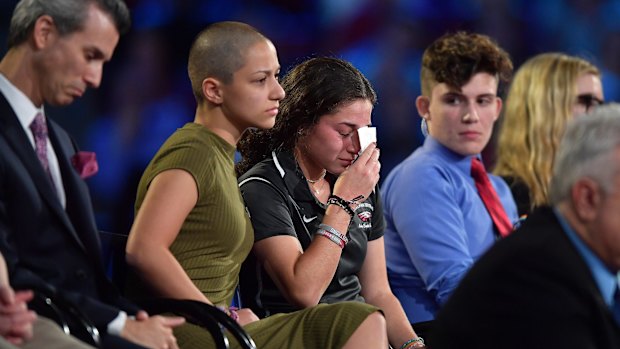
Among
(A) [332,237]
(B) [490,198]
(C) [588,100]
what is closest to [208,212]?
(A) [332,237]

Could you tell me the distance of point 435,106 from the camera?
4.34 metres

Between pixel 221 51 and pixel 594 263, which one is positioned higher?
pixel 221 51

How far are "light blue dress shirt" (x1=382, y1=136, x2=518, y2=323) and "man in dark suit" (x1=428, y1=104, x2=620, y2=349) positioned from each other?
162cm

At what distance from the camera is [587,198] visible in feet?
7.34

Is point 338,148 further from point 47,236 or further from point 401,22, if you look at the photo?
point 401,22

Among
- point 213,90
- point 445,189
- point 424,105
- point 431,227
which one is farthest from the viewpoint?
point 424,105

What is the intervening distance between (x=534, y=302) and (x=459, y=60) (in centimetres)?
225

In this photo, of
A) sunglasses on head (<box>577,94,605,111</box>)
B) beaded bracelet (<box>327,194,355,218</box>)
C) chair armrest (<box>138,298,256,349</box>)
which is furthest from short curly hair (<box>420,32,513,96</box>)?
chair armrest (<box>138,298,256,349</box>)

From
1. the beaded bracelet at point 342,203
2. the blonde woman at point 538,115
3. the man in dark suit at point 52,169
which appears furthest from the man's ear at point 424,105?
the man in dark suit at point 52,169

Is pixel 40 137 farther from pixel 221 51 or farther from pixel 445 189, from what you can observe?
pixel 445 189

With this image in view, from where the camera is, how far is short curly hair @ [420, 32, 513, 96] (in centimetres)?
429

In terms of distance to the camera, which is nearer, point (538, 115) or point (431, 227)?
point (431, 227)

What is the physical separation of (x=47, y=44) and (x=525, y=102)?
2.67m

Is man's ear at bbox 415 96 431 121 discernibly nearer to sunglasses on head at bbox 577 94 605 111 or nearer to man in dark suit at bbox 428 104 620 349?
sunglasses on head at bbox 577 94 605 111
